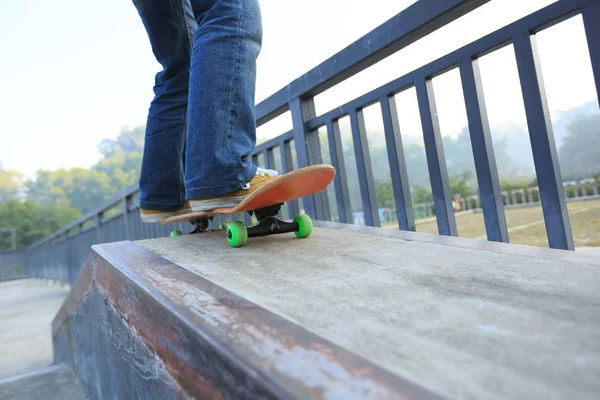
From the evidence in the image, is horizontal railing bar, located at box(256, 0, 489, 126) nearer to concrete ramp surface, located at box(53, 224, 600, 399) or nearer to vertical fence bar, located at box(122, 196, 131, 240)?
concrete ramp surface, located at box(53, 224, 600, 399)

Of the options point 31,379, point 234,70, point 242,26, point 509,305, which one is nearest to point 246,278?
point 509,305

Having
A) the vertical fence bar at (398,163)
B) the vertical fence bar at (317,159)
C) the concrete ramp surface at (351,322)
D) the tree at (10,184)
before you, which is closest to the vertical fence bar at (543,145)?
the concrete ramp surface at (351,322)

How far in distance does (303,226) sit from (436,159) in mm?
570

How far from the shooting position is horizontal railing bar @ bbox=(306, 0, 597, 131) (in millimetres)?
981

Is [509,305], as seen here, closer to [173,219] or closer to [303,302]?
[303,302]

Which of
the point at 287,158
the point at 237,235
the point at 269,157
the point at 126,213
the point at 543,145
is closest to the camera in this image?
the point at 543,145

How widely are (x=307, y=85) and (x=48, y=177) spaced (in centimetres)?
7208

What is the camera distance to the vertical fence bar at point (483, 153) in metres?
1.17

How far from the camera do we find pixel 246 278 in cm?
77

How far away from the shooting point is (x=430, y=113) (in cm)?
136

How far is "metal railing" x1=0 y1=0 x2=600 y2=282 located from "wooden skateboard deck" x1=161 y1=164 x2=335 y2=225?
49cm

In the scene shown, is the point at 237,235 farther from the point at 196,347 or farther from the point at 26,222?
the point at 26,222

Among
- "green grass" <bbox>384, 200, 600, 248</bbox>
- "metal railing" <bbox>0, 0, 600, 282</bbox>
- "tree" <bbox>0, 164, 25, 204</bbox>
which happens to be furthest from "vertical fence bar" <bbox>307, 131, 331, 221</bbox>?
"tree" <bbox>0, 164, 25, 204</bbox>

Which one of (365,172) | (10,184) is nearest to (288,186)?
(365,172)
